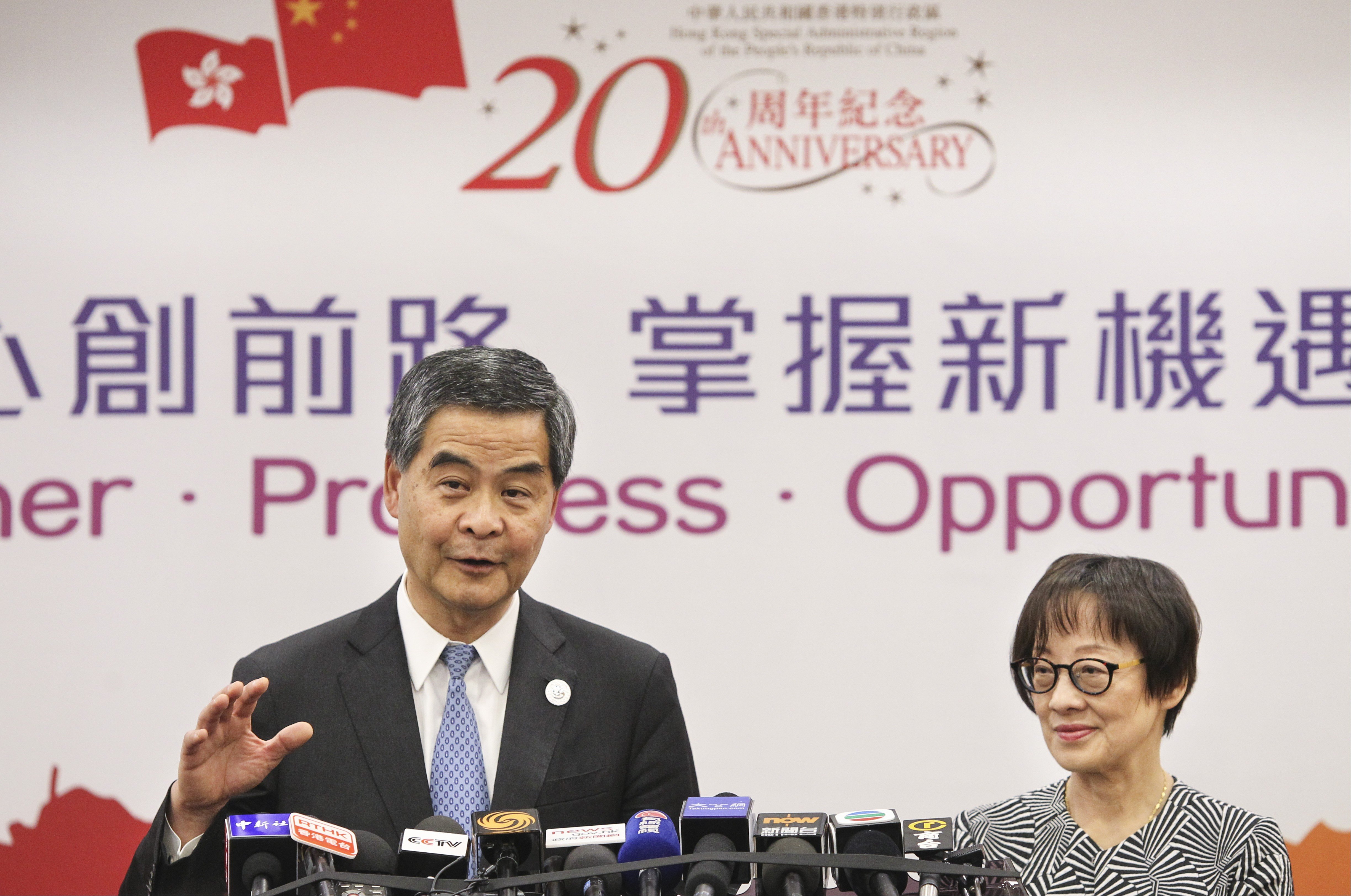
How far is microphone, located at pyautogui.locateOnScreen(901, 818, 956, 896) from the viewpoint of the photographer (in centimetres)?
133

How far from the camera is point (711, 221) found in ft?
11.0

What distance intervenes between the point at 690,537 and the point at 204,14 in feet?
6.13

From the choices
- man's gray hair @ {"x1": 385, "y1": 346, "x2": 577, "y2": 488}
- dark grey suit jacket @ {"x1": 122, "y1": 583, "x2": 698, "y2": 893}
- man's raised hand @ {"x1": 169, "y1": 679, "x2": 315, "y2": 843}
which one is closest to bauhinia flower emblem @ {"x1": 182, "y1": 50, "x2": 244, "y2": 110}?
man's gray hair @ {"x1": 385, "y1": 346, "x2": 577, "y2": 488}

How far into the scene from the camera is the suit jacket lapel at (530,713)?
5.70 feet

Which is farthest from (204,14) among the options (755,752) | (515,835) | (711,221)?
(515,835)

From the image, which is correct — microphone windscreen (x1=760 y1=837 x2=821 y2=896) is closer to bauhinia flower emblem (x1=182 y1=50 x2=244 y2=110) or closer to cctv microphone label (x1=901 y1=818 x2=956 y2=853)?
cctv microphone label (x1=901 y1=818 x2=956 y2=853)

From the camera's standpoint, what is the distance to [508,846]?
1.34 meters

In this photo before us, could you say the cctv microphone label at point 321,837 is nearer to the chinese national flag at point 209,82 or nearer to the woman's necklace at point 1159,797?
the woman's necklace at point 1159,797

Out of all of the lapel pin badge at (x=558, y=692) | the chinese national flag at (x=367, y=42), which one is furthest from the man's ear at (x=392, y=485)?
the chinese national flag at (x=367, y=42)

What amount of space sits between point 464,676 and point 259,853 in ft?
1.84

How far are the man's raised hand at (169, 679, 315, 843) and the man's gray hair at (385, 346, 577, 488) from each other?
16.7 inches

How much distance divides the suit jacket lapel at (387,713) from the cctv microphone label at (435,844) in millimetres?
404

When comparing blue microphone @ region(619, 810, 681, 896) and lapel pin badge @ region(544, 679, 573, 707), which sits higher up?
lapel pin badge @ region(544, 679, 573, 707)

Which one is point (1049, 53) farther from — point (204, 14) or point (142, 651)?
point (142, 651)
